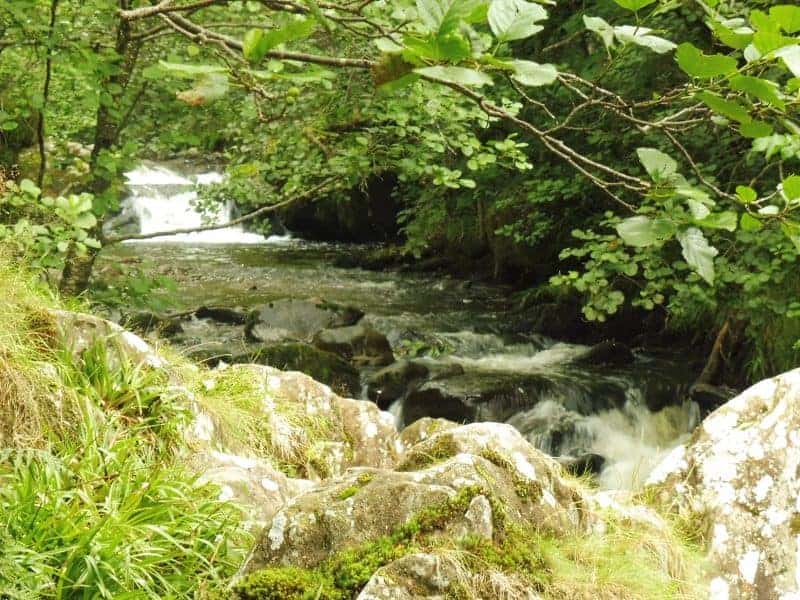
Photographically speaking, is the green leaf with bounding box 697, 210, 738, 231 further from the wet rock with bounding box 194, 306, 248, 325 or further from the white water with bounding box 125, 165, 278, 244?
the white water with bounding box 125, 165, 278, 244

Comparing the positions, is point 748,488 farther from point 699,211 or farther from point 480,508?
point 699,211

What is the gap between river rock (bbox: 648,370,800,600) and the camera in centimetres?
361

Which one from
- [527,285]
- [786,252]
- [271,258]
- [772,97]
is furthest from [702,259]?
[271,258]

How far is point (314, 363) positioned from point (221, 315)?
351 centimetres

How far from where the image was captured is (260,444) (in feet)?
17.1

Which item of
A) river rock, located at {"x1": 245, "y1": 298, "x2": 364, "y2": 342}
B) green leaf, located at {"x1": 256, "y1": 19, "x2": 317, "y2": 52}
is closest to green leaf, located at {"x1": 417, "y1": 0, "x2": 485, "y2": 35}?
green leaf, located at {"x1": 256, "y1": 19, "x2": 317, "y2": 52}

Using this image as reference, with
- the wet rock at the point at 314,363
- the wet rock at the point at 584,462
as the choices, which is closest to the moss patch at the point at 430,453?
the wet rock at the point at 584,462

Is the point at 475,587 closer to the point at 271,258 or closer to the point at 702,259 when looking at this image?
the point at 702,259

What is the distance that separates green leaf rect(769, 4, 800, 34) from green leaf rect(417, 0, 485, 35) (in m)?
0.41

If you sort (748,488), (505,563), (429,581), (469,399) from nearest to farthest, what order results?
(429,581) → (505,563) → (748,488) → (469,399)

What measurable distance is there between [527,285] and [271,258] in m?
7.88

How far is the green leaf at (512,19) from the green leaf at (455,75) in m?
0.06

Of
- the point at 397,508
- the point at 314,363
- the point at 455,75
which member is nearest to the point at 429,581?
the point at 397,508

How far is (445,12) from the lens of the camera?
846 millimetres
